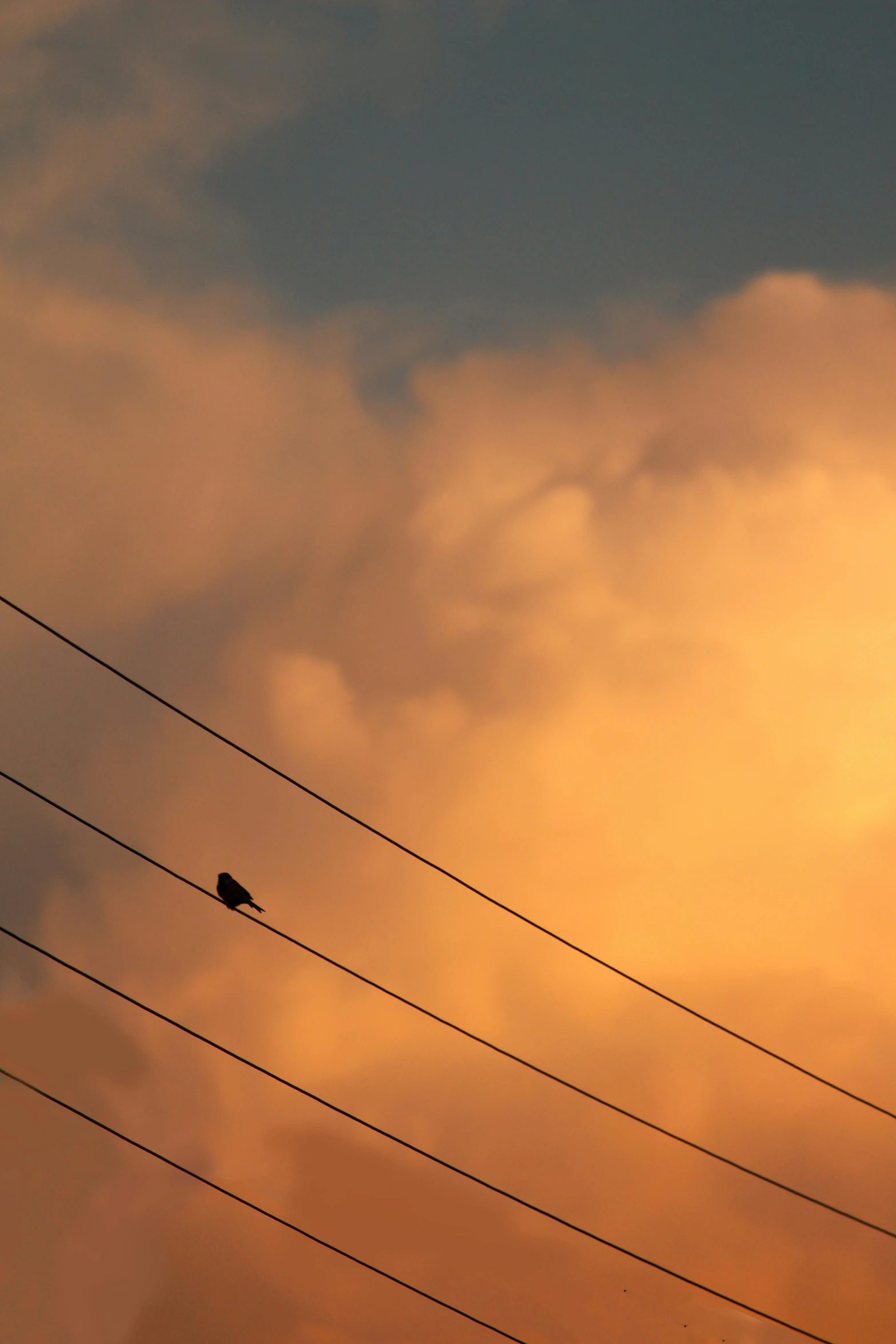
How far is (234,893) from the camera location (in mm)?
28188

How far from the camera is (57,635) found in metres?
16.6

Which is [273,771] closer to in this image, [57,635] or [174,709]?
[174,709]

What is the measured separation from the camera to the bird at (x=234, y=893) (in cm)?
2803

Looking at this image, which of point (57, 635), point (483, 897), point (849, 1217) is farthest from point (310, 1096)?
point (849, 1217)

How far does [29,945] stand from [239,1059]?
3170 millimetres

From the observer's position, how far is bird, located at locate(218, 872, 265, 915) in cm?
2803

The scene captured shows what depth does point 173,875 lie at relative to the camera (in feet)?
57.6

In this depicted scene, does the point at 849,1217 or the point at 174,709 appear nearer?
the point at 174,709

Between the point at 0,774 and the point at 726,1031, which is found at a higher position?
the point at 726,1031

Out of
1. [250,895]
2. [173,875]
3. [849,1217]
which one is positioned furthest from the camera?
[250,895]

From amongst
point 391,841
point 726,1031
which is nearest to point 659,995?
point 726,1031

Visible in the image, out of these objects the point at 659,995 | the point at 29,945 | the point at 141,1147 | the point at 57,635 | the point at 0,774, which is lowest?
the point at 141,1147

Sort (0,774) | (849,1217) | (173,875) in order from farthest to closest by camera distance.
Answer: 1. (849,1217)
2. (173,875)
3. (0,774)

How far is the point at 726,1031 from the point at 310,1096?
6097 mm
